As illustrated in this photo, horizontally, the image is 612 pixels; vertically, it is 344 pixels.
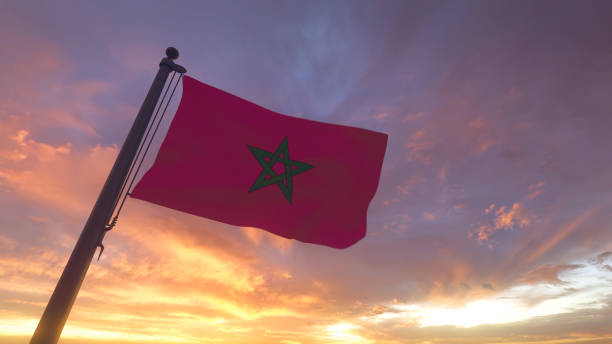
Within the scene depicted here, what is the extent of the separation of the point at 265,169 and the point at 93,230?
5.01 metres

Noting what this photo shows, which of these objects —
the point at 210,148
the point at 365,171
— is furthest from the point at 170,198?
the point at 365,171

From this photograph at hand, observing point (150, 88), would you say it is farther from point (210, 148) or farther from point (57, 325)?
point (57, 325)

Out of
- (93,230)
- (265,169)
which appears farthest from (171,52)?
(93,230)

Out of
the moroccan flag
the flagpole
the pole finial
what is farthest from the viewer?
the moroccan flag

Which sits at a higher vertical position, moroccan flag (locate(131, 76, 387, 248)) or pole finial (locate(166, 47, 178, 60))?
pole finial (locate(166, 47, 178, 60))

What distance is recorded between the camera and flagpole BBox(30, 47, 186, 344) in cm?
554

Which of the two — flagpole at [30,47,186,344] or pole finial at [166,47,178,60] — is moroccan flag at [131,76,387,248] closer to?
pole finial at [166,47,178,60]

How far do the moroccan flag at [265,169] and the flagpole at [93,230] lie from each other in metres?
1.41

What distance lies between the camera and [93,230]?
6.26m

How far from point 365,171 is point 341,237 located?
252 cm

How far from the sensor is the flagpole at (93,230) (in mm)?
5539

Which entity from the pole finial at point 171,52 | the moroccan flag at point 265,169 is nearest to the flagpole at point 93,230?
the pole finial at point 171,52

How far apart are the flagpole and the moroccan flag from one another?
1407 mm

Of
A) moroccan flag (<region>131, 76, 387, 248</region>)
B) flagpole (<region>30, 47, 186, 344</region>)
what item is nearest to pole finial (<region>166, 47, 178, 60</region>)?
flagpole (<region>30, 47, 186, 344</region>)
